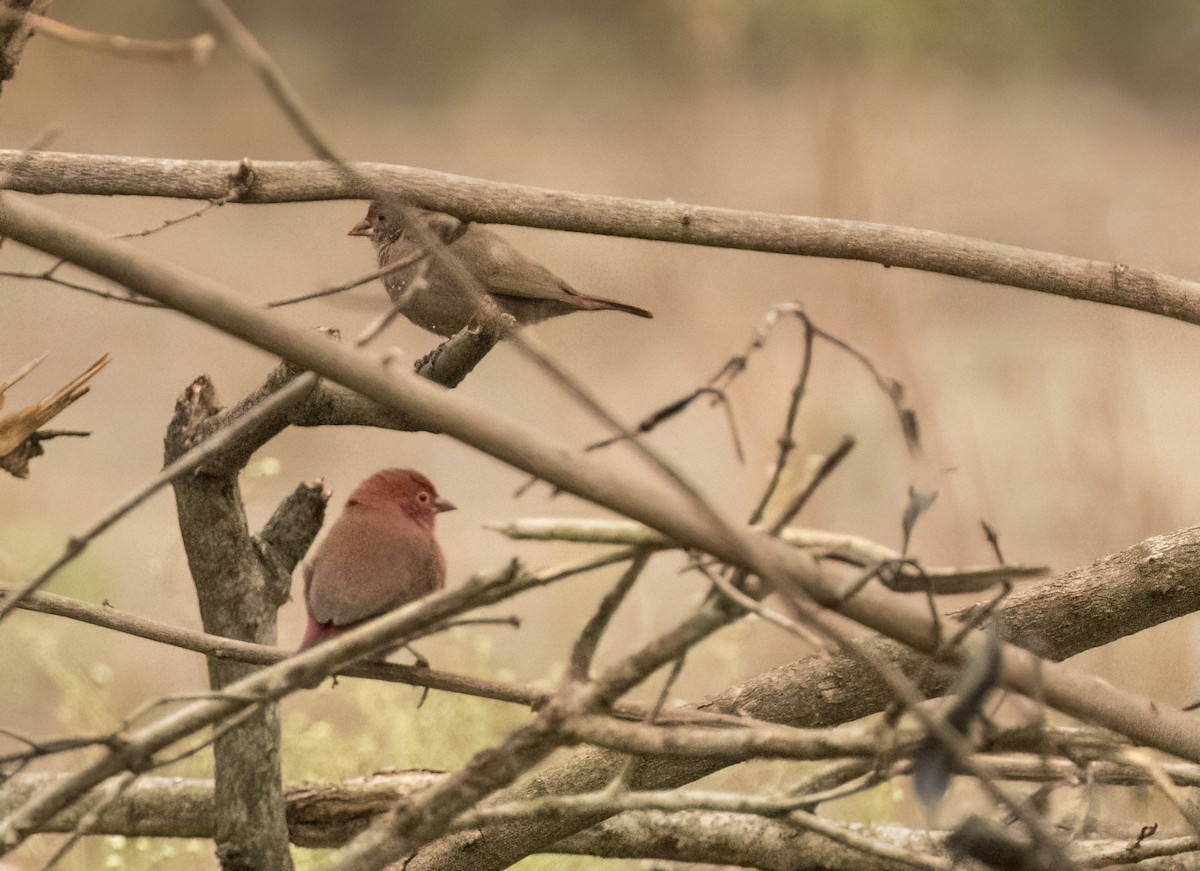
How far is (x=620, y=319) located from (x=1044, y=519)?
6.08 ft

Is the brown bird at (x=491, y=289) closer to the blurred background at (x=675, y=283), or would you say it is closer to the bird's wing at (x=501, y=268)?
the bird's wing at (x=501, y=268)

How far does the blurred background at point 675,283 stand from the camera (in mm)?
3088

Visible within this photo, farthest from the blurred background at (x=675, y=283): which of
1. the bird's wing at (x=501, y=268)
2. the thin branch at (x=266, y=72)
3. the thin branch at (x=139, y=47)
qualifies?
the thin branch at (x=266, y=72)

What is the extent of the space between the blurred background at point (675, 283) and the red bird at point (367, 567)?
536mm

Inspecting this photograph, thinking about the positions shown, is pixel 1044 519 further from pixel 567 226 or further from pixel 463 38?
pixel 463 38

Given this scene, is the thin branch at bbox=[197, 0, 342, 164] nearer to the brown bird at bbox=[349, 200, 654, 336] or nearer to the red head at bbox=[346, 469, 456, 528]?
the red head at bbox=[346, 469, 456, 528]

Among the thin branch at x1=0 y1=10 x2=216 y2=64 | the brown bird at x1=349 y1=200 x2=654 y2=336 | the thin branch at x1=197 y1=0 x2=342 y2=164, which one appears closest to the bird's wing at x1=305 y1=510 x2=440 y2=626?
the brown bird at x1=349 y1=200 x2=654 y2=336

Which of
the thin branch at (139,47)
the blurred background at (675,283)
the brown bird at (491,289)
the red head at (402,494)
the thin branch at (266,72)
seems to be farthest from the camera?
the blurred background at (675,283)

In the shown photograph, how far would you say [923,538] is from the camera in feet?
11.0

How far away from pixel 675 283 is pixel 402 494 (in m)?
1.86

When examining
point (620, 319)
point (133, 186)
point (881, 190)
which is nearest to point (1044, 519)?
point (881, 190)

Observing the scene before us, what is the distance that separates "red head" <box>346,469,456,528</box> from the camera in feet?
5.49

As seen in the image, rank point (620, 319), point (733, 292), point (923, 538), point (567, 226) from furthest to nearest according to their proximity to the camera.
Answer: point (620, 319), point (733, 292), point (923, 538), point (567, 226)

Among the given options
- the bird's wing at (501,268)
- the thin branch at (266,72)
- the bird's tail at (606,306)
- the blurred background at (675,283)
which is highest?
the blurred background at (675,283)
